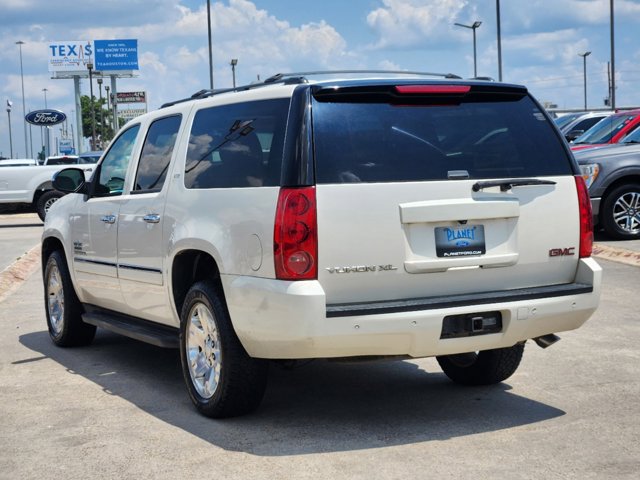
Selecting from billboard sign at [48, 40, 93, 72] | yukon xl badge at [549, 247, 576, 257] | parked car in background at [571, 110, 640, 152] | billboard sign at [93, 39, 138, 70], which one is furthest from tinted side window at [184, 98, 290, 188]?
billboard sign at [48, 40, 93, 72]

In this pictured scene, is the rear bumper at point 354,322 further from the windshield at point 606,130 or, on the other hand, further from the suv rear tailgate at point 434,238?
the windshield at point 606,130

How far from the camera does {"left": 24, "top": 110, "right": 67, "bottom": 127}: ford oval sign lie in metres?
73.6

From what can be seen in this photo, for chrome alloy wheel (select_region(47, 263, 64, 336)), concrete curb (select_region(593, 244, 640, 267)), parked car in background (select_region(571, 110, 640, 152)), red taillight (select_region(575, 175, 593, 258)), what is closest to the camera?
red taillight (select_region(575, 175, 593, 258))

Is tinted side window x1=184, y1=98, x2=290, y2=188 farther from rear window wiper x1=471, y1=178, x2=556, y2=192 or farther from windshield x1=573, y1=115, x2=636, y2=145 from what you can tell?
windshield x1=573, y1=115, x2=636, y2=145

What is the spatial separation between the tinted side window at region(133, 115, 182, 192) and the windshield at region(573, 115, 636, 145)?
12351 mm

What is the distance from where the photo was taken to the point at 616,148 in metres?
16.1

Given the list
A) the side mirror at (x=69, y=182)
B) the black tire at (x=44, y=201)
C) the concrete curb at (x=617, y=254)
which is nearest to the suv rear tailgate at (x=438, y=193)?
the side mirror at (x=69, y=182)

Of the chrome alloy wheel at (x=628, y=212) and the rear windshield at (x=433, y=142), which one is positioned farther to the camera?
the chrome alloy wheel at (x=628, y=212)

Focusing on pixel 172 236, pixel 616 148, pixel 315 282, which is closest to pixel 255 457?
pixel 315 282

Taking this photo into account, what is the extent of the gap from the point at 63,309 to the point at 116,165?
1508mm

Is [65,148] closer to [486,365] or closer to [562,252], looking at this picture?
[486,365]

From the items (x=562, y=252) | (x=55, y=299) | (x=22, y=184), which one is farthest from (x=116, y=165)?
(x=22, y=184)

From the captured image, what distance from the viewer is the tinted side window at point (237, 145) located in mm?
5715

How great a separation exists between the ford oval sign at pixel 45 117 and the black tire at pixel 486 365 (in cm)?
6921
